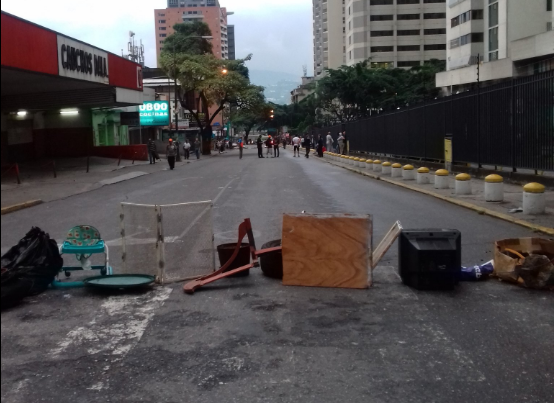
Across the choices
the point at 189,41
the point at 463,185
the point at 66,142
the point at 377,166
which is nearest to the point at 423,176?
the point at 463,185

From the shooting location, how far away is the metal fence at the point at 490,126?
59.9 ft

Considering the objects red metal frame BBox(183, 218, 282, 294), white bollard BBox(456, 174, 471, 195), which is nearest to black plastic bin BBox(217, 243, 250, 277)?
red metal frame BBox(183, 218, 282, 294)

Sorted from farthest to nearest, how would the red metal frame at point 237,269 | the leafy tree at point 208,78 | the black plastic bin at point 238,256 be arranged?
the leafy tree at point 208,78
the black plastic bin at point 238,256
the red metal frame at point 237,269

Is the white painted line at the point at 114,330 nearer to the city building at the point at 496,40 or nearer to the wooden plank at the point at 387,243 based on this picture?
the wooden plank at the point at 387,243

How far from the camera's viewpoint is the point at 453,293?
7.86m

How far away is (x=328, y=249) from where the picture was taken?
808 cm

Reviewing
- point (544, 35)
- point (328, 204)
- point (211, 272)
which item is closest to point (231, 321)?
point (211, 272)

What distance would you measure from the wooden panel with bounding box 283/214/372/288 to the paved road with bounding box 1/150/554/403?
8.4 inches

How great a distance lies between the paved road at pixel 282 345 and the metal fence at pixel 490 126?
10081 millimetres

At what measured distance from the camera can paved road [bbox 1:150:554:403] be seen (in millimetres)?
5016

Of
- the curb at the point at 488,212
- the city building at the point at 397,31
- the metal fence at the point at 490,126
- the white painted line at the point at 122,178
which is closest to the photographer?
the curb at the point at 488,212

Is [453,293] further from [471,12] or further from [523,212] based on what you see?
[471,12]

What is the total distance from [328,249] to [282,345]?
225cm

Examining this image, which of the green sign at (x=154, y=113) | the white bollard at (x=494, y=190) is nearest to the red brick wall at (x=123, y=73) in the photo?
the green sign at (x=154, y=113)
